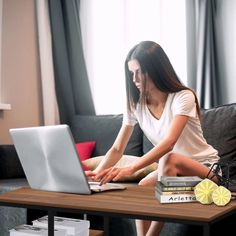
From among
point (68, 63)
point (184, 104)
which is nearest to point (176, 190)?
point (184, 104)

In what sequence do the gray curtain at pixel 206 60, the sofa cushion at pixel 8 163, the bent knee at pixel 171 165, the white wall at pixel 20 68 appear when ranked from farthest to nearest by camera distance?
the white wall at pixel 20 68 → the gray curtain at pixel 206 60 → the sofa cushion at pixel 8 163 → the bent knee at pixel 171 165

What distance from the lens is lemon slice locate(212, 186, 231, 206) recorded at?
1331 millimetres

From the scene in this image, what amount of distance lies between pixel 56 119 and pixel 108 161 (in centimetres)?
175

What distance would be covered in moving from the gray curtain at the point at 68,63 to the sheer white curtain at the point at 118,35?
79 millimetres

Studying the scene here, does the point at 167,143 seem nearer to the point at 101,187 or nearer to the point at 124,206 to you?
the point at 101,187

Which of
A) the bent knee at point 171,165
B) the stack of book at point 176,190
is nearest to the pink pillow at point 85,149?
the bent knee at point 171,165

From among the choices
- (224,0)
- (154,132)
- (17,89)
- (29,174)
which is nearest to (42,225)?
(29,174)

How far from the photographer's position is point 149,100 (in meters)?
2.14

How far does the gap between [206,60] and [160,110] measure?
1323 mm

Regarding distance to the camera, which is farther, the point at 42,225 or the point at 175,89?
the point at 175,89

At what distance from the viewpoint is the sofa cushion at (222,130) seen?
2.66 m

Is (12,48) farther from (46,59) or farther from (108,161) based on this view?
(108,161)

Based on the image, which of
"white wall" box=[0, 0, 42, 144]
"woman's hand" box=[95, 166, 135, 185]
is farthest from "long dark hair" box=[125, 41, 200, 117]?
"white wall" box=[0, 0, 42, 144]

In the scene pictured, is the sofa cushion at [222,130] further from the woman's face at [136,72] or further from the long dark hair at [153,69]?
the woman's face at [136,72]
